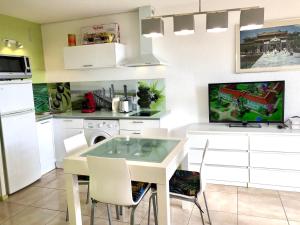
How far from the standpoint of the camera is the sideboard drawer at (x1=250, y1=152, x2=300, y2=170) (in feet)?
9.51

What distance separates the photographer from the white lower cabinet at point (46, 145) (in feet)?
12.2

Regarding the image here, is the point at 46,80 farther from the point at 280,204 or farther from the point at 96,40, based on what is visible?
the point at 280,204

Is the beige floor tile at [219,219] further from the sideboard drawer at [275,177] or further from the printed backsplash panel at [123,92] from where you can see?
the printed backsplash panel at [123,92]

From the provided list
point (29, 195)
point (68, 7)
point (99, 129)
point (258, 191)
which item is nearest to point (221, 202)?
point (258, 191)

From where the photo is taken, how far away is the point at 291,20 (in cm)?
313

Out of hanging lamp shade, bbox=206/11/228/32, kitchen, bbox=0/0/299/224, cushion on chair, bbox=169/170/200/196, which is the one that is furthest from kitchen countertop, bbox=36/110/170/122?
hanging lamp shade, bbox=206/11/228/32

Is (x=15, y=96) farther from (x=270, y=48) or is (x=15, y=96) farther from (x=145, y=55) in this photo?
(x=270, y=48)

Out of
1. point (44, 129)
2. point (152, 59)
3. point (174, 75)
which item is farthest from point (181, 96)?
point (44, 129)

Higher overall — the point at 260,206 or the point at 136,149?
the point at 136,149

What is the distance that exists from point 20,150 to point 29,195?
0.60 m

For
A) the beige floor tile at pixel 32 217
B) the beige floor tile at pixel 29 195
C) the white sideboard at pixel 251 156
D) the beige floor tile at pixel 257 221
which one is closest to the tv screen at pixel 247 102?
the white sideboard at pixel 251 156

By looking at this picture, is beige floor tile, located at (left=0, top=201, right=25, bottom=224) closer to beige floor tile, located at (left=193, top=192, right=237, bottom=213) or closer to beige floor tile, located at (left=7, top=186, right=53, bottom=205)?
beige floor tile, located at (left=7, top=186, right=53, bottom=205)

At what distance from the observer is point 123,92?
13.3 feet

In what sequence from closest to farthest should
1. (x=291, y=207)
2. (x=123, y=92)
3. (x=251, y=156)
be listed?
1. (x=291, y=207)
2. (x=251, y=156)
3. (x=123, y=92)
